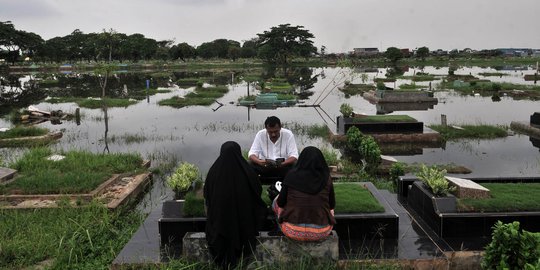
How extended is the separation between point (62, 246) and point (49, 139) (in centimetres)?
1104

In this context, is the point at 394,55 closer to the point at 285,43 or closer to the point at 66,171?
the point at 285,43

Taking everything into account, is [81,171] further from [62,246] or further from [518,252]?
[518,252]

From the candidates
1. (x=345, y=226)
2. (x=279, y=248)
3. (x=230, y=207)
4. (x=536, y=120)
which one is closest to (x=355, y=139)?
(x=345, y=226)

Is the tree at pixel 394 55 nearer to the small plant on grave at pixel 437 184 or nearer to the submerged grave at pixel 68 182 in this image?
the submerged grave at pixel 68 182

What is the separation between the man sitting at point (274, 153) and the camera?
Result: 21.2ft

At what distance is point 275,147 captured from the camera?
6582mm

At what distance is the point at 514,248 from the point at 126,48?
90.7m

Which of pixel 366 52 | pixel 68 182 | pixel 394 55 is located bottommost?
pixel 68 182

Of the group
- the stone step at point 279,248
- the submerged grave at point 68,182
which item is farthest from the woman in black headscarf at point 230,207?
the submerged grave at point 68,182

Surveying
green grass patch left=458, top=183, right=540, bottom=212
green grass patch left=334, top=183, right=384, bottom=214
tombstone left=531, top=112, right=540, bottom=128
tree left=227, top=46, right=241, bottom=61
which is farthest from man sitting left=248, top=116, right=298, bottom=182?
tree left=227, top=46, right=241, bottom=61

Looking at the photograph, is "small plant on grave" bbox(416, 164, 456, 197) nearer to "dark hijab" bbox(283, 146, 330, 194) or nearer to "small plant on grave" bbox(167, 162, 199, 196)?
"dark hijab" bbox(283, 146, 330, 194)

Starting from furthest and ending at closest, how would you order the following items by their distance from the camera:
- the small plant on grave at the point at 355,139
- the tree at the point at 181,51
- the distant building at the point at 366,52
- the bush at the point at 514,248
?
the distant building at the point at 366,52 → the tree at the point at 181,51 → the small plant on grave at the point at 355,139 → the bush at the point at 514,248

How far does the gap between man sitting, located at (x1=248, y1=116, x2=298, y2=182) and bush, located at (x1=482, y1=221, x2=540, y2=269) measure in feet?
10.0

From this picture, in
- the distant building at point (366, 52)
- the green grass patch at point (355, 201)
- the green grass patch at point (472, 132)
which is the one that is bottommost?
the green grass patch at point (472, 132)
